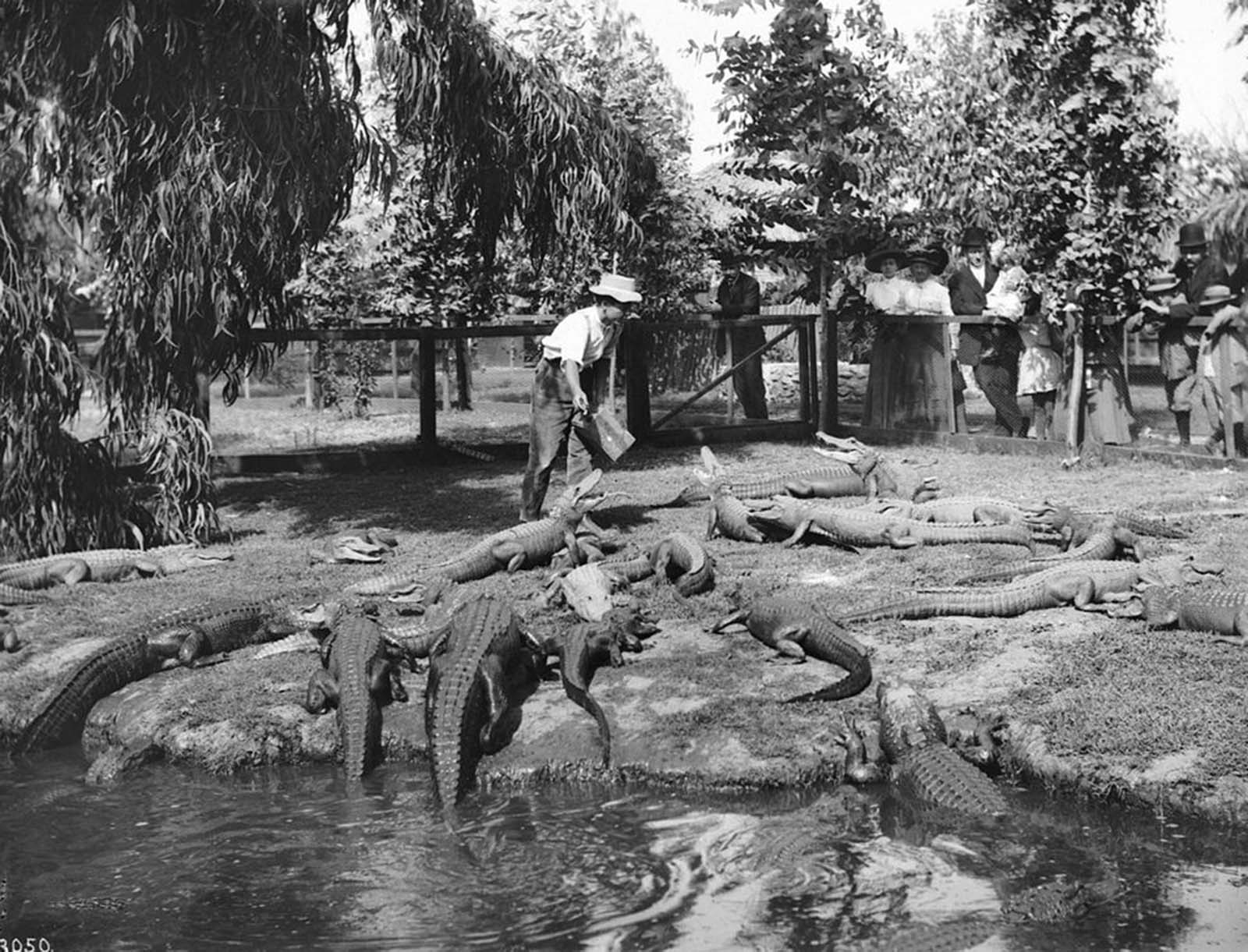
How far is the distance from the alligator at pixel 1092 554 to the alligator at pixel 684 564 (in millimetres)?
1404

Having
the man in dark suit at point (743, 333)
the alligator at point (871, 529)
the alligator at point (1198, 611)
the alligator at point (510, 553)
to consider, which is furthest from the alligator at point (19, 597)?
the man in dark suit at point (743, 333)

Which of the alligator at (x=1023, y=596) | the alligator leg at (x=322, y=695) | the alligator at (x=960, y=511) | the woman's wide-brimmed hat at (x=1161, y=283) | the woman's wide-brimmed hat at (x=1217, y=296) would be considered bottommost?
the alligator leg at (x=322, y=695)

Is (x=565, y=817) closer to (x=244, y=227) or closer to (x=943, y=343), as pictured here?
(x=244, y=227)

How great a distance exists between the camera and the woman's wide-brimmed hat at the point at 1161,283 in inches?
539

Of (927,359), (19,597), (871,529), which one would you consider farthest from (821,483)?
(19,597)

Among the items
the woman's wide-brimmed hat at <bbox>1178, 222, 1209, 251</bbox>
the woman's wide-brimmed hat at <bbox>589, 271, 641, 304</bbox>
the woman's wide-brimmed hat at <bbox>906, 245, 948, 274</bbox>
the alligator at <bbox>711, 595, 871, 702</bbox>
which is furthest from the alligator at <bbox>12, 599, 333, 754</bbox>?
the woman's wide-brimmed hat at <bbox>906, 245, 948, 274</bbox>

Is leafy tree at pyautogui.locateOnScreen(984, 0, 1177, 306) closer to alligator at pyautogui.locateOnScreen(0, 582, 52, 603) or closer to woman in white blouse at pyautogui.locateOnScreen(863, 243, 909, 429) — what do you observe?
woman in white blouse at pyautogui.locateOnScreen(863, 243, 909, 429)

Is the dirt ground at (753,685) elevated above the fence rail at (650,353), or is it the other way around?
the fence rail at (650,353)

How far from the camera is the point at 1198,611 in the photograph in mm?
7637

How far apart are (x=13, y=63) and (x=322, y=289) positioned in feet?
26.7

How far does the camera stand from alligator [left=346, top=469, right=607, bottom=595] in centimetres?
949

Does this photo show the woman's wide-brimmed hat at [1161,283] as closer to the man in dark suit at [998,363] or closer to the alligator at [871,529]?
the man in dark suit at [998,363]

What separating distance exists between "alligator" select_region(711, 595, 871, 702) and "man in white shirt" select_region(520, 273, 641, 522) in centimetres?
315

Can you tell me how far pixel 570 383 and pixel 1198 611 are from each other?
4613 mm
